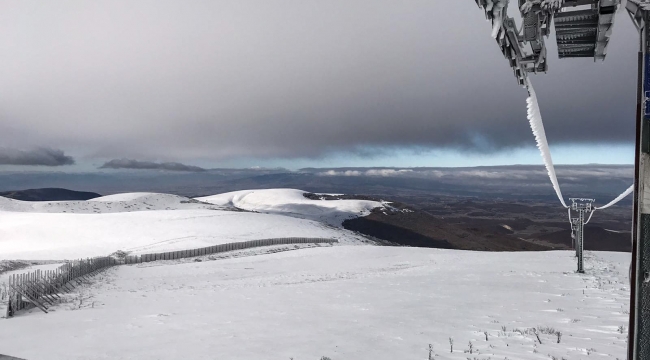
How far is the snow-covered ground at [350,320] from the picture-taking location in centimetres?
902

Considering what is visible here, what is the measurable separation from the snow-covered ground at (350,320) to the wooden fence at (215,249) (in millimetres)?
15284

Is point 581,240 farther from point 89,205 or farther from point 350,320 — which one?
point 89,205

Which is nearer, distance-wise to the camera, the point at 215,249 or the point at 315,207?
the point at 215,249

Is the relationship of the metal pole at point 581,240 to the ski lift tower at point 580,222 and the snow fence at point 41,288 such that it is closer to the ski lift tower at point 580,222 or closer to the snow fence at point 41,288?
the ski lift tower at point 580,222

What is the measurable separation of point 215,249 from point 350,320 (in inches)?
1332

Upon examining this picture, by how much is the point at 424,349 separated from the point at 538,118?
5.66 meters

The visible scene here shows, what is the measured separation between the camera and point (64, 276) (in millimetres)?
22125

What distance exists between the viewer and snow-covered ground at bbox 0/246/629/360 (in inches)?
355

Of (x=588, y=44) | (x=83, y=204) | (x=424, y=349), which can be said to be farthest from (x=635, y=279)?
(x=83, y=204)

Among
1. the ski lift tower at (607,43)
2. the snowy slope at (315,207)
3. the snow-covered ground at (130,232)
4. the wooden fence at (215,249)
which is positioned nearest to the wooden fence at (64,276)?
the wooden fence at (215,249)

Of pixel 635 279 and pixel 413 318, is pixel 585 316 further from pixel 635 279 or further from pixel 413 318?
pixel 635 279

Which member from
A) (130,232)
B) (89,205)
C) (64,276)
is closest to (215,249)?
(130,232)

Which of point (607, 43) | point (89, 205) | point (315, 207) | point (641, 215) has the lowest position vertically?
point (315, 207)

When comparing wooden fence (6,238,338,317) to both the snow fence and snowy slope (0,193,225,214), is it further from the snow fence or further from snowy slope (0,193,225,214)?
snowy slope (0,193,225,214)
